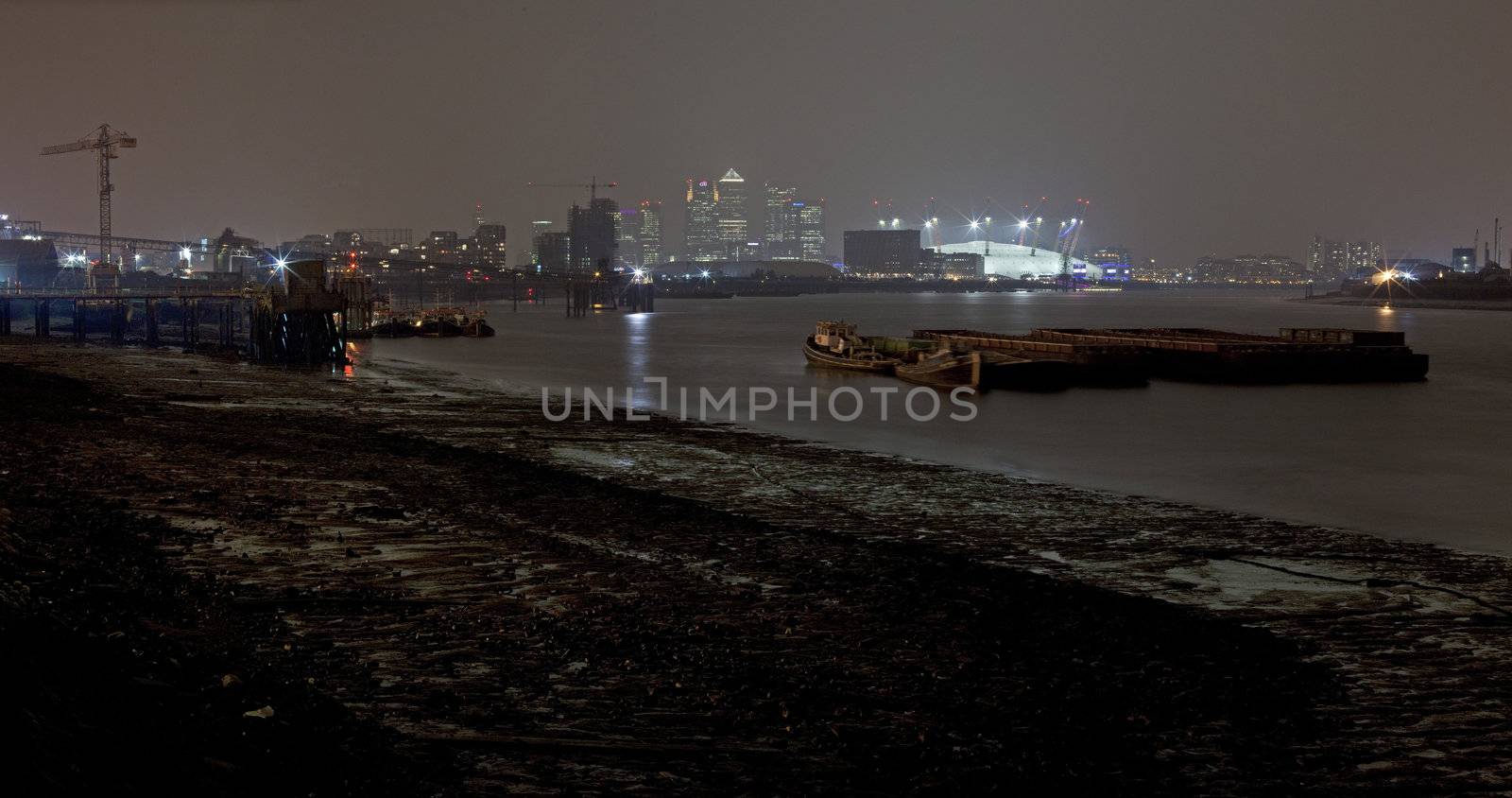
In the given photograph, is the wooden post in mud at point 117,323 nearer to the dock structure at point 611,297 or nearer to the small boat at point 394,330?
the small boat at point 394,330

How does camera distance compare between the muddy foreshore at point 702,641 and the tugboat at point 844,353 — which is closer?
the muddy foreshore at point 702,641

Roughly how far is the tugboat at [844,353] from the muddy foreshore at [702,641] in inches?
1211

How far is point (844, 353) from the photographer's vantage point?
5300 cm

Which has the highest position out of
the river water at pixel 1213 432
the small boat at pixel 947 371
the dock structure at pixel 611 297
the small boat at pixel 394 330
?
the dock structure at pixel 611 297

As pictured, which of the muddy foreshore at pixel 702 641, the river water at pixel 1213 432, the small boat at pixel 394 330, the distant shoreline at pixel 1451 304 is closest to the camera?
the muddy foreshore at pixel 702 641

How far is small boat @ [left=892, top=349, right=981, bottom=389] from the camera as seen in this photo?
1661 inches

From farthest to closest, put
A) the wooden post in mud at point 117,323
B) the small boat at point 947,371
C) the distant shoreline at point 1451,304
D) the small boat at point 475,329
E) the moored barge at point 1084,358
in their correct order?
the distant shoreline at point 1451,304 → the small boat at point 475,329 → the wooden post in mud at point 117,323 → the moored barge at point 1084,358 → the small boat at point 947,371

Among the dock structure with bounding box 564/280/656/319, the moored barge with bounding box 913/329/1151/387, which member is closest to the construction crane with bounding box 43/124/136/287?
the dock structure with bounding box 564/280/656/319

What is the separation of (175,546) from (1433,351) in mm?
76377

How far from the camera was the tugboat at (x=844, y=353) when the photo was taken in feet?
161

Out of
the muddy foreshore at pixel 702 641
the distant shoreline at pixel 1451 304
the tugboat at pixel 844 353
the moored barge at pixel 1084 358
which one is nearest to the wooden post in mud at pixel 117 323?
the tugboat at pixel 844 353

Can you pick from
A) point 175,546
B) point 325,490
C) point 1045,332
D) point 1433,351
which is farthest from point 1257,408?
point 1433,351

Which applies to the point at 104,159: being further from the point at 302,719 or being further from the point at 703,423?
the point at 302,719

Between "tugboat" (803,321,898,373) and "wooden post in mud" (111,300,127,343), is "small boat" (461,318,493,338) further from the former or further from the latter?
"tugboat" (803,321,898,373)
